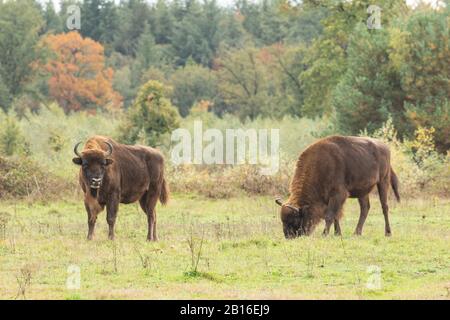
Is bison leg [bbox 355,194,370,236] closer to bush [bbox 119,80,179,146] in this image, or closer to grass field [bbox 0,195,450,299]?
grass field [bbox 0,195,450,299]

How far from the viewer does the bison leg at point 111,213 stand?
18.8 metres

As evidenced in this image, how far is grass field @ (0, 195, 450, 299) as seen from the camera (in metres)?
13.0

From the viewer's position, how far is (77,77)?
74.2 m

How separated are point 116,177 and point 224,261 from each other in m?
4.14

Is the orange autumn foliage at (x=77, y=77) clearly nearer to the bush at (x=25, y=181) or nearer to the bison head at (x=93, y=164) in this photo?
the bush at (x=25, y=181)

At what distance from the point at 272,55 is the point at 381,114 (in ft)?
119

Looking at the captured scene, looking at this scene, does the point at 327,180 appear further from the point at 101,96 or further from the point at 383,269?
the point at 101,96

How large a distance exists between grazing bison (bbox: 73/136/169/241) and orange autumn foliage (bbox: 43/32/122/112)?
5126 cm

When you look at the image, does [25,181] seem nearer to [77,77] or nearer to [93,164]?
[93,164]

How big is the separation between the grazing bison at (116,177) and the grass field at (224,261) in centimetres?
68

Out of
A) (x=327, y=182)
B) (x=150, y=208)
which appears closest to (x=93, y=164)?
(x=150, y=208)

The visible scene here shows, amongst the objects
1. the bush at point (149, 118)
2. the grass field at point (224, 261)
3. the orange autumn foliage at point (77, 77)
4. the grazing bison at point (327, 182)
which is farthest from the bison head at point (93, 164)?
the orange autumn foliage at point (77, 77)

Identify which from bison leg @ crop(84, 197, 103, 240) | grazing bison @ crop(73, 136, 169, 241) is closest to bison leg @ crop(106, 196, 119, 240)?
grazing bison @ crop(73, 136, 169, 241)
